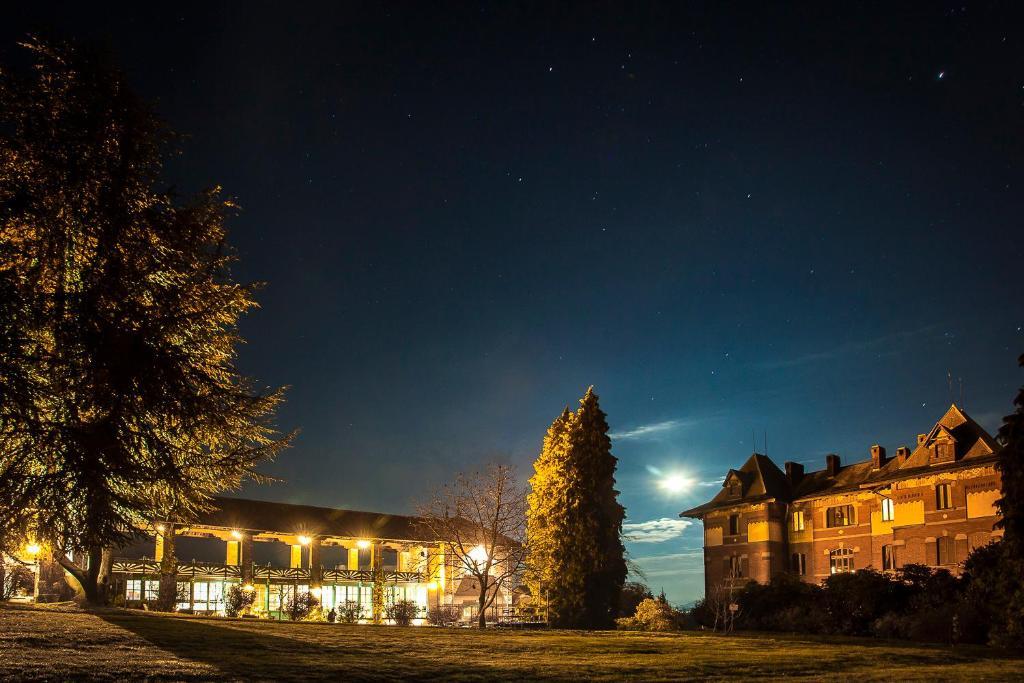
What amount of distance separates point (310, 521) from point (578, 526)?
17821 millimetres

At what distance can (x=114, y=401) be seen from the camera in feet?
55.3

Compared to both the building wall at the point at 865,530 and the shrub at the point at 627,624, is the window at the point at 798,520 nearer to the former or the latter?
the building wall at the point at 865,530

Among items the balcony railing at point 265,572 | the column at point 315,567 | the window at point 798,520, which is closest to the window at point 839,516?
the window at point 798,520

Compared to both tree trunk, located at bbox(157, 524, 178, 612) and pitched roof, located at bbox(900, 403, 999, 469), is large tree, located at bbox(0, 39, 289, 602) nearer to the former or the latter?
tree trunk, located at bbox(157, 524, 178, 612)

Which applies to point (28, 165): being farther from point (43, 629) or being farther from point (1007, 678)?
point (1007, 678)

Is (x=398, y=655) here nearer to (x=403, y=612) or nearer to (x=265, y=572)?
(x=403, y=612)

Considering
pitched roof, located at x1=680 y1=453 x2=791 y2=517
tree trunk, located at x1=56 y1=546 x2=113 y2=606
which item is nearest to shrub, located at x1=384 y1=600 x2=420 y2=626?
tree trunk, located at x1=56 y1=546 x2=113 y2=606

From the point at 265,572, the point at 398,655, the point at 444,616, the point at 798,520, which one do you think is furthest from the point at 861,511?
the point at 398,655

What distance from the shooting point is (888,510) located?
4684cm

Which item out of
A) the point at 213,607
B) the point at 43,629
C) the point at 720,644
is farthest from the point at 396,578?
the point at 43,629

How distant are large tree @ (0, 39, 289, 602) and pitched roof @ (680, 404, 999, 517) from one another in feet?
116

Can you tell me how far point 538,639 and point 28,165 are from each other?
15867 millimetres

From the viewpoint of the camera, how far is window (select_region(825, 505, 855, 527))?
49000mm

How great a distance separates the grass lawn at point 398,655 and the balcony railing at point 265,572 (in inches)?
825
